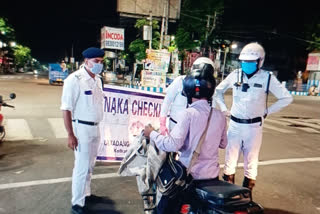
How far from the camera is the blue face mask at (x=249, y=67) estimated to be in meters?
3.79

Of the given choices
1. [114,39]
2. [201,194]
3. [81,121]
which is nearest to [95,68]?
[81,121]

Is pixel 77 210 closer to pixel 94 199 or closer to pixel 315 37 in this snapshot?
pixel 94 199

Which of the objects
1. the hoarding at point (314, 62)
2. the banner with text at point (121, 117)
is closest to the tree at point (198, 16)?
the hoarding at point (314, 62)

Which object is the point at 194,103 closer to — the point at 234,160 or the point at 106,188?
the point at 234,160

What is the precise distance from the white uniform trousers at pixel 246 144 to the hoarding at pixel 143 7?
1669 centimetres

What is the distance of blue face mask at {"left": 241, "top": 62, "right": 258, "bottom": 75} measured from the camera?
149 inches

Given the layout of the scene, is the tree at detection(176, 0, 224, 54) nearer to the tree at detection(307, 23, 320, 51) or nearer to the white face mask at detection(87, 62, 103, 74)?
the tree at detection(307, 23, 320, 51)

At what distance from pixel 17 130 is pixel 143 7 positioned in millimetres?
14950

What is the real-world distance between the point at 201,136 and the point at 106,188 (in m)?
2.69

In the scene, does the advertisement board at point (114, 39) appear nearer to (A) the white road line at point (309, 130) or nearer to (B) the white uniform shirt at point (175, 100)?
(A) the white road line at point (309, 130)

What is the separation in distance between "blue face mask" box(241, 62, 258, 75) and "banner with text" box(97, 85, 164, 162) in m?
2.18

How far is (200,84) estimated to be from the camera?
92.0 inches

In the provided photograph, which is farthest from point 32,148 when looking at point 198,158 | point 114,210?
point 198,158

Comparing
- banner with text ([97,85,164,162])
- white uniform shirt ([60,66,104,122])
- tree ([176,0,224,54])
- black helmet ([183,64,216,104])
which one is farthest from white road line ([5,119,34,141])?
tree ([176,0,224,54])
